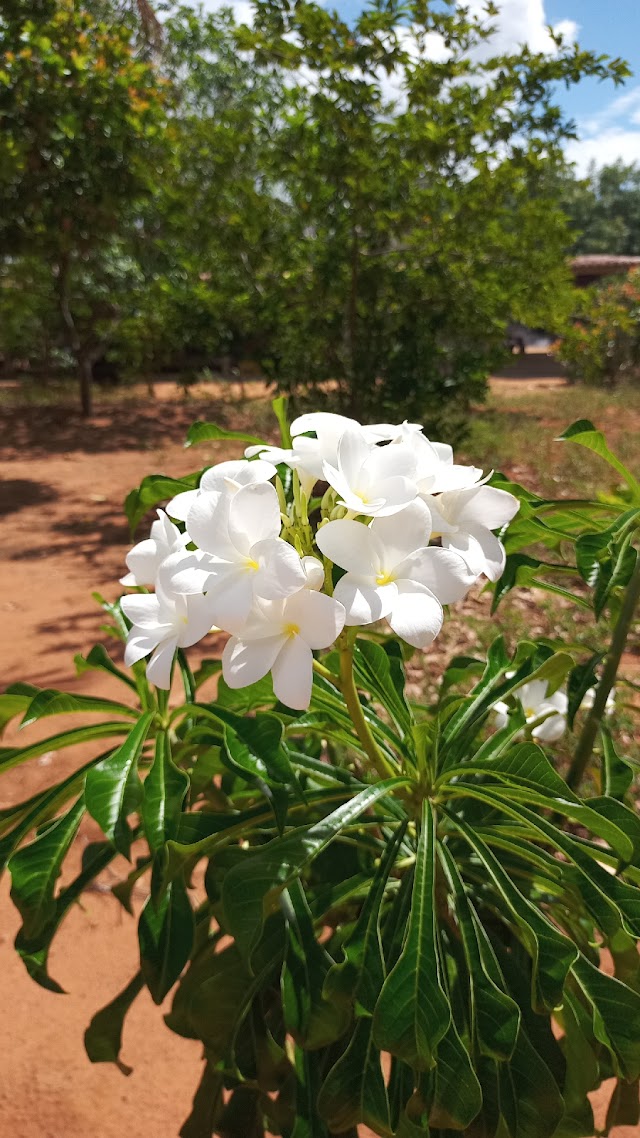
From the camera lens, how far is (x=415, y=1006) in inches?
34.7

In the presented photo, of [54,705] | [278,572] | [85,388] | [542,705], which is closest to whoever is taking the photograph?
[278,572]

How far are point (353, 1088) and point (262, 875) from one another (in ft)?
1.01

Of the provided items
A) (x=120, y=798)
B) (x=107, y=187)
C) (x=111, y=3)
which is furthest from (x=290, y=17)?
(x=111, y=3)

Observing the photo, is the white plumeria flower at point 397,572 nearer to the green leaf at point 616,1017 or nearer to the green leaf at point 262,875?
the green leaf at point 262,875

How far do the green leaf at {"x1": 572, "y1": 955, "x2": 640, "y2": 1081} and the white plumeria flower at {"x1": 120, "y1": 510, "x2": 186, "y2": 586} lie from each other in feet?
2.61

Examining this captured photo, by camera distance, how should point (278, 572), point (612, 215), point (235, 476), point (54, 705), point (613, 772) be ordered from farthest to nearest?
point (612, 215)
point (613, 772)
point (54, 705)
point (235, 476)
point (278, 572)

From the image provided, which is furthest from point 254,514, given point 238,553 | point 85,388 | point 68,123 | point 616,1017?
point 85,388

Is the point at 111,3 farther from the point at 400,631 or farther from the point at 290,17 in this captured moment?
the point at 400,631

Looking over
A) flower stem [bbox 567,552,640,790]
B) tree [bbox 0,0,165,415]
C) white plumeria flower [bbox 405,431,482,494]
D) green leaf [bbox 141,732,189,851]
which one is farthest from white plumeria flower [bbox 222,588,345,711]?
tree [bbox 0,0,165,415]

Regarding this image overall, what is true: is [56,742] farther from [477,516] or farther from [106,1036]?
[477,516]

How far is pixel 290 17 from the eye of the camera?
4723 mm

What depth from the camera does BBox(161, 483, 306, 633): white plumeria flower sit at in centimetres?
73

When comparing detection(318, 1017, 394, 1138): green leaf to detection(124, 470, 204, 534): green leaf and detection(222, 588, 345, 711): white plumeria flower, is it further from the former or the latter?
detection(124, 470, 204, 534): green leaf

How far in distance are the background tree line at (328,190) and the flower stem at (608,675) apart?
4.44 metres
